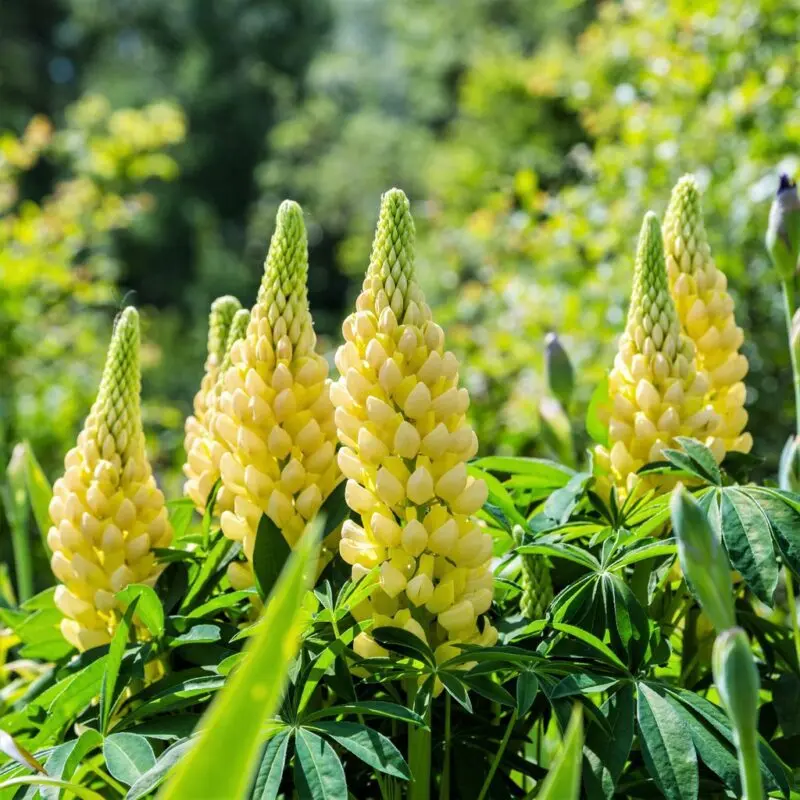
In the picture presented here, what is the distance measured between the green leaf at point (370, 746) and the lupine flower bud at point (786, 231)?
572 millimetres

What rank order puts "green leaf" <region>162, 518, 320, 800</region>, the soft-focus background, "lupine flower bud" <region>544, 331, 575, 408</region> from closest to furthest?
"green leaf" <region>162, 518, 320, 800</region>, "lupine flower bud" <region>544, 331, 575, 408</region>, the soft-focus background

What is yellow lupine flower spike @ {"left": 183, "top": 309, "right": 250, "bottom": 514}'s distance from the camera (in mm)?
877

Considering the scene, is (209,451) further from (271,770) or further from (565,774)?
(565,774)

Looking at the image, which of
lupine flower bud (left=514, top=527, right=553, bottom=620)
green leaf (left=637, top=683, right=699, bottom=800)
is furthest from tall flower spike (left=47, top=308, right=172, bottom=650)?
green leaf (left=637, top=683, right=699, bottom=800)

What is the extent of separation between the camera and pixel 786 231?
0.93 meters

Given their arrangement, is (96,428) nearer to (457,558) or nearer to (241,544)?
(241,544)

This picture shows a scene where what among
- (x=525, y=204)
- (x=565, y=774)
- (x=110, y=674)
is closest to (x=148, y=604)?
(x=110, y=674)

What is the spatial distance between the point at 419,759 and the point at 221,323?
45cm

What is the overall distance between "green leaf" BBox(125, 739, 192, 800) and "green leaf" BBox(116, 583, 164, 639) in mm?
126

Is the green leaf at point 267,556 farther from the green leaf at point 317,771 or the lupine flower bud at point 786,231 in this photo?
the lupine flower bud at point 786,231

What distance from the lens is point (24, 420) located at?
3160 millimetres

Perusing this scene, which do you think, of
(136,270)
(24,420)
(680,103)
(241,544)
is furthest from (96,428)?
(136,270)

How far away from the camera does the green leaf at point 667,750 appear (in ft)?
2.12

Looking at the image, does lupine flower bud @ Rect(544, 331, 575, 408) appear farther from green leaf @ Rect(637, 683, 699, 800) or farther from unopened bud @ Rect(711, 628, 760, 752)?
unopened bud @ Rect(711, 628, 760, 752)
